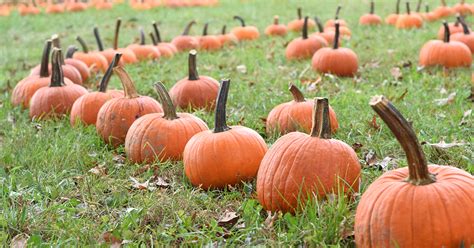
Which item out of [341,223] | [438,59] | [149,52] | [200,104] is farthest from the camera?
[149,52]

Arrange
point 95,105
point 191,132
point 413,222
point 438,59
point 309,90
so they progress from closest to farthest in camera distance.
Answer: point 413,222
point 191,132
point 95,105
point 309,90
point 438,59

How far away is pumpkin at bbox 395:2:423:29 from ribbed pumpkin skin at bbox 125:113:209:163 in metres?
7.40

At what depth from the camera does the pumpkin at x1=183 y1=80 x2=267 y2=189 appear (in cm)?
384

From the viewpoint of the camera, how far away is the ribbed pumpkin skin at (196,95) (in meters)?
5.73

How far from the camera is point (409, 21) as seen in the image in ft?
35.6

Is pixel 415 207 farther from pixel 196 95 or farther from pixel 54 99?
pixel 54 99

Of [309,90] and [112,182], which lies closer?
[112,182]

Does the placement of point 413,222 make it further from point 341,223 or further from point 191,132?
point 191,132

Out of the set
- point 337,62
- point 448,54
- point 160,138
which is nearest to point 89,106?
point 160,138

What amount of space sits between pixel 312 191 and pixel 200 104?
2684mm

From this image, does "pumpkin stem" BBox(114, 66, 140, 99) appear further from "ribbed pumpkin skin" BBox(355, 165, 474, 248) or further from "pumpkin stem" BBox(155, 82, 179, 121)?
"ribbed pumpkin skin" BBox(355, 165, 474, 248)

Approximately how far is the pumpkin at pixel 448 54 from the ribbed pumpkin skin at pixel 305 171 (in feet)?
14.5

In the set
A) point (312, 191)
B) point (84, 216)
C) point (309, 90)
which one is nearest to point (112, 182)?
point (84, 216)

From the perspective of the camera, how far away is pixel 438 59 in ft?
23.8
